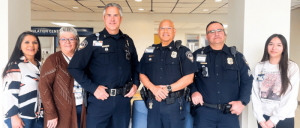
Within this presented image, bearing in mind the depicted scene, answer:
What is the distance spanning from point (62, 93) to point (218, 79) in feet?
5.35

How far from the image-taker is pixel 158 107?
187cm

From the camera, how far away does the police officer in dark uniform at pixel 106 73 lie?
181cm

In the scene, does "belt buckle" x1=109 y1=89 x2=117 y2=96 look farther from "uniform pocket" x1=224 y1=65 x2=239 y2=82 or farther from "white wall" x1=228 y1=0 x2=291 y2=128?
"white wall" x1=228 y1=0 x2=291 y2=128

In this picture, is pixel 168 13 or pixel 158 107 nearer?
pixel 158 107

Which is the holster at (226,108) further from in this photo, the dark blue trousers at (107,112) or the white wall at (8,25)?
the white wall at (8,25)

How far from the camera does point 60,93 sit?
6.08 feet

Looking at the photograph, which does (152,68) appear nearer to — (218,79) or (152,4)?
(218,79)

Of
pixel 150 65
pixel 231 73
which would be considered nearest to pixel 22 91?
pixel 150 65

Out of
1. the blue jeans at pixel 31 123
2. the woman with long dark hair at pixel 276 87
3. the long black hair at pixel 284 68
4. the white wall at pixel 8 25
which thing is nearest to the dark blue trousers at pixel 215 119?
the woman with long dark hair at pixel 276 87

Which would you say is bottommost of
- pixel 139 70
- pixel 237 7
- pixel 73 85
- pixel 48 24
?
pixel 73 85

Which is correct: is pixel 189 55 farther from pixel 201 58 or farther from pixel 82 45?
pixel 82 45

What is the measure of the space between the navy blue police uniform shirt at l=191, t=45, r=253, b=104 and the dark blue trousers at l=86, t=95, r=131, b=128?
80cm

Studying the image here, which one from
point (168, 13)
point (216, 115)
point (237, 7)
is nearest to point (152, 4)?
point (168, 13)

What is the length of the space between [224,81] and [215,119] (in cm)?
41
